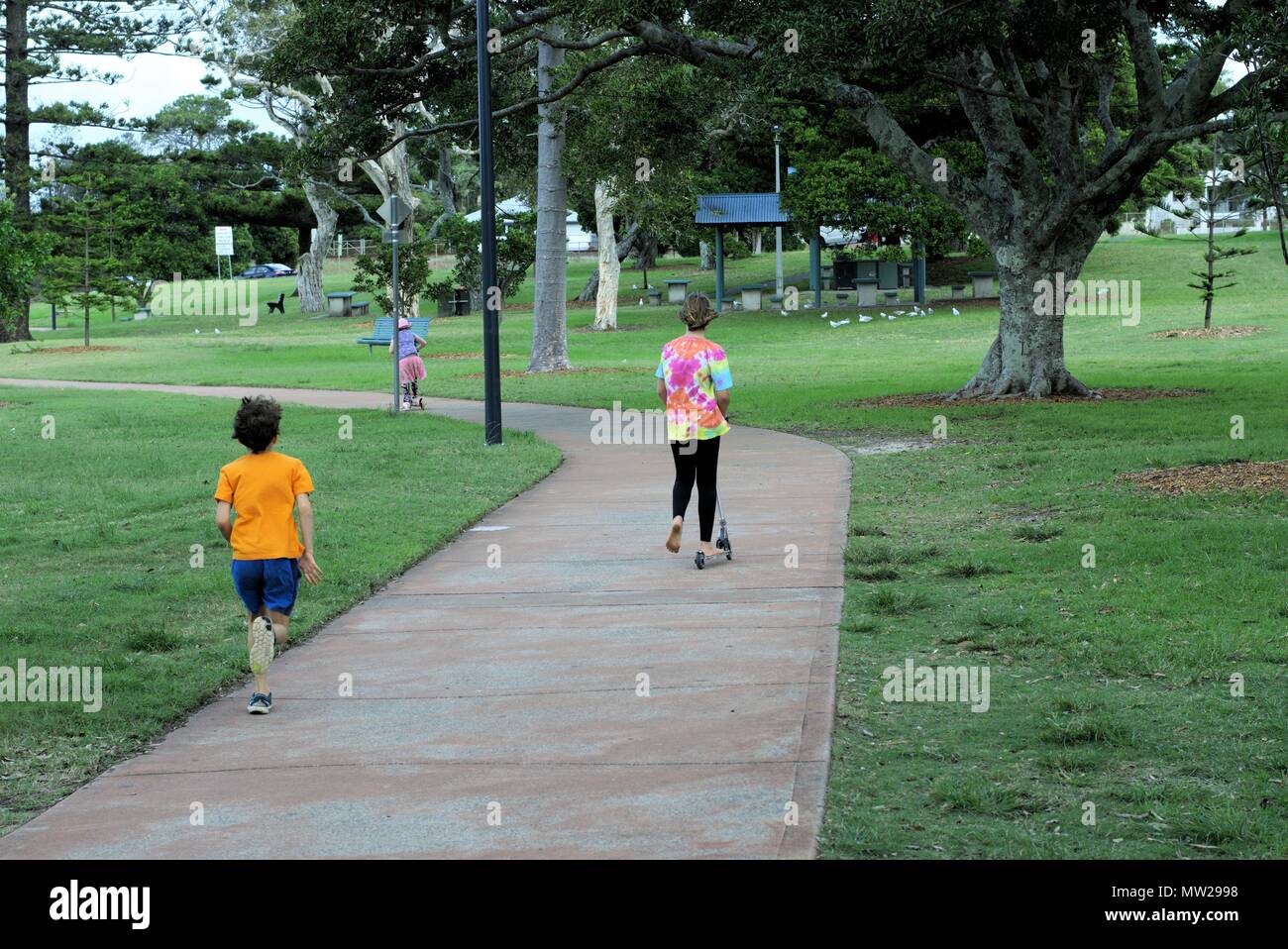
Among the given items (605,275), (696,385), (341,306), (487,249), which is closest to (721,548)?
(696,385)

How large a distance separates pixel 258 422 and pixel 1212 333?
97.2ft

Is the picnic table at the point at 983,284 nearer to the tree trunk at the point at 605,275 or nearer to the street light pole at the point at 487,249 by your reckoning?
the tree trunk at the point at 605,275

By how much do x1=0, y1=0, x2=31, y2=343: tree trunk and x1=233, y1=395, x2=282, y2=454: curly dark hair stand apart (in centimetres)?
4493

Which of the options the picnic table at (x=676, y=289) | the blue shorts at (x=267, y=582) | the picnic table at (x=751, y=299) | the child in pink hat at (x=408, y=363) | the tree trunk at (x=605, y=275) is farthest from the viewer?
the picnic table at (x=676, y=289)

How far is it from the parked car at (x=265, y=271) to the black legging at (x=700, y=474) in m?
76.1

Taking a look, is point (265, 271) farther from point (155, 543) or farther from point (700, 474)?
point (700, 474)

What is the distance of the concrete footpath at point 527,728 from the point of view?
4945mm

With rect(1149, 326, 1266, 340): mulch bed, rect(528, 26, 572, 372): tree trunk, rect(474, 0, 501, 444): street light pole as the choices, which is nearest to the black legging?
rect(474, 0, 501, 444): street light pole

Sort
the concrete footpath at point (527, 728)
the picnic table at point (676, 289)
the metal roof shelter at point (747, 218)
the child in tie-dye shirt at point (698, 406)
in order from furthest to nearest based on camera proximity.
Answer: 1. the picnic table at point (676, 289)
2. the metal roof shelter at point (747, 218)
3. the child in tie-dye shirt at point (698, 406)
4. the concrete footpath at point (527, 728)

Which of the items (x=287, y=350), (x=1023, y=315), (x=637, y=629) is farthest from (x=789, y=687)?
(x=287, y=350)

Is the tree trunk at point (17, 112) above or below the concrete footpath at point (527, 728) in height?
above

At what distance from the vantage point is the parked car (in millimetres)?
83875

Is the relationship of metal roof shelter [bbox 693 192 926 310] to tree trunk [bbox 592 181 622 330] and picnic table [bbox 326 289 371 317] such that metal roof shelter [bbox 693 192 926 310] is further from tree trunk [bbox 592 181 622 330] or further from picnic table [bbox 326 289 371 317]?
picnic table [bbox 326 289 371 317]

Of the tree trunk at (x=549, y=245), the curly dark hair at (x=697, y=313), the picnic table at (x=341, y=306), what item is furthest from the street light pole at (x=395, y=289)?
the picnic table at (x=341, y=306)
